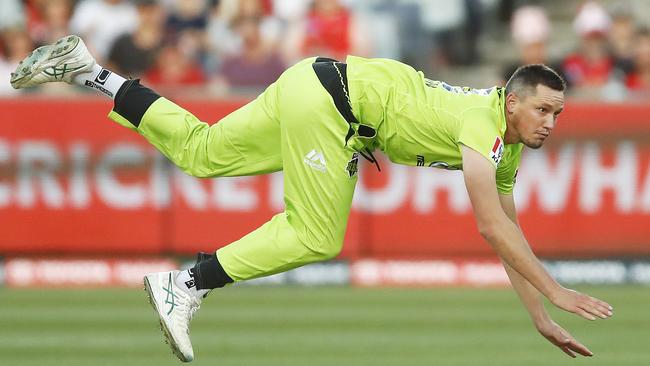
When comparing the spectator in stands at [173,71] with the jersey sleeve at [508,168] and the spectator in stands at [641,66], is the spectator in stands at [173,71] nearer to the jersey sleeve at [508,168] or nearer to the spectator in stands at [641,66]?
the spectator in stands at [641,66]

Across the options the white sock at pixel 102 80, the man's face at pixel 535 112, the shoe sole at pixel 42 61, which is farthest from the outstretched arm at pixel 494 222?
the shoe sole at pixel 42 61

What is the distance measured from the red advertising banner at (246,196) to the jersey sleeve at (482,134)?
6658 mm

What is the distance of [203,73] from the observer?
16.4 metres

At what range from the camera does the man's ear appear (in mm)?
8273

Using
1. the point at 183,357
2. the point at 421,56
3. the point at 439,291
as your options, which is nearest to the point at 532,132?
the point at 183,357

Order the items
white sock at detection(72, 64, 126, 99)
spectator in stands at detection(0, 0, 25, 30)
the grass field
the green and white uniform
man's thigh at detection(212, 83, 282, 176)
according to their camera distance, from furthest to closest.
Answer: spectator in stands at detection(0, 0, 25, 30), the grass field, white sock at detection(72, 64, 126, 99), man's thigh at detection(212, 83, 282, 176), the green and white uniform

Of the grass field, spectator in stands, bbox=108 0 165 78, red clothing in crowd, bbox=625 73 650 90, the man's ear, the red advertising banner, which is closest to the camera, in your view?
the man's ear

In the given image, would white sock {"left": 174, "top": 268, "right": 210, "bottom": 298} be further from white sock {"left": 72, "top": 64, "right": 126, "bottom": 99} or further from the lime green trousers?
white sock {"left": 72, "top": 64, "right": 126, "bottom": 99}

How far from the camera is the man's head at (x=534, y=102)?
26.9 ft

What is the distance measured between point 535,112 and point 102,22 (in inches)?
371

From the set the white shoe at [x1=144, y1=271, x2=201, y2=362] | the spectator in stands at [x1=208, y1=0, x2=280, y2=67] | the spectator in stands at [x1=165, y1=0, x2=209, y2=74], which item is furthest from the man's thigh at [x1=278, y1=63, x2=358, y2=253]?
the spectator in stands at [x1=165, y1=0, x2=209, y2=74]

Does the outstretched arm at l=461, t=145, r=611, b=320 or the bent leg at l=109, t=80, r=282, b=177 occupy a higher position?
the bent leg at l=109, t=80, r=282, b=177

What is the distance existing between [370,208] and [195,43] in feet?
10.5

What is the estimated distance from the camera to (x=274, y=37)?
16578 millimetres
